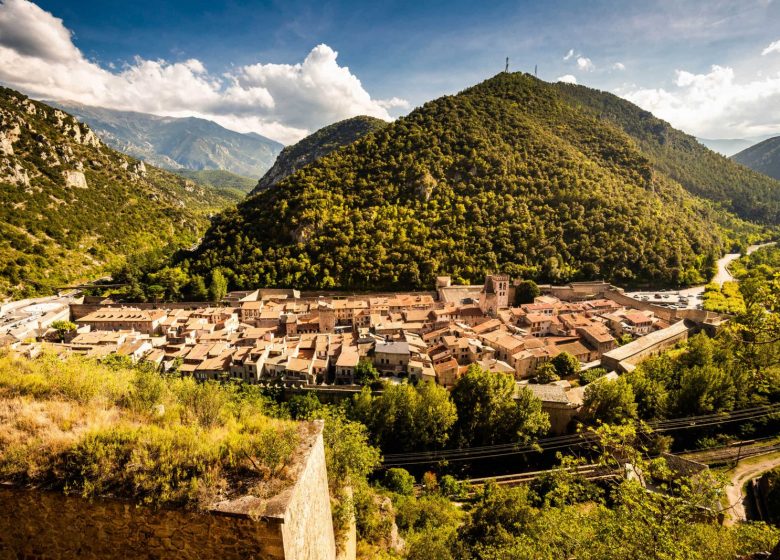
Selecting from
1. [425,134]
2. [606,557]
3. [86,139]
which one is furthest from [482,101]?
[86,139]

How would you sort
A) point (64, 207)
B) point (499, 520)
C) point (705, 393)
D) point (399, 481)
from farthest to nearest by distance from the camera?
1. point (64, 207)
2. point (705, 393)
3. point (399, 481)
4. point (499, 520)

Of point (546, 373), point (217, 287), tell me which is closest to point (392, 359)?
point (546, 373)

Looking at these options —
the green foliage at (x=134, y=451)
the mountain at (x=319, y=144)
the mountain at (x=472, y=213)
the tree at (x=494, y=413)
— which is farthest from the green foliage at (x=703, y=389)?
the mountain at (x=319, y=144)

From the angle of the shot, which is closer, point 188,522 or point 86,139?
point 188,522

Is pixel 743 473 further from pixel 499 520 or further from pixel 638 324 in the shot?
pixel 638 324

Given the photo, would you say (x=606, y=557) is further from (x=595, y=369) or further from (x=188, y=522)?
(x=595, y=369)

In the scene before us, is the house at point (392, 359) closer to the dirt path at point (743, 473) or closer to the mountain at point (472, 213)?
the dirt path at point (743, 473)

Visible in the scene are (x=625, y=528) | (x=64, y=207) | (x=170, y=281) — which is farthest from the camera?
(x=64, y=207)
